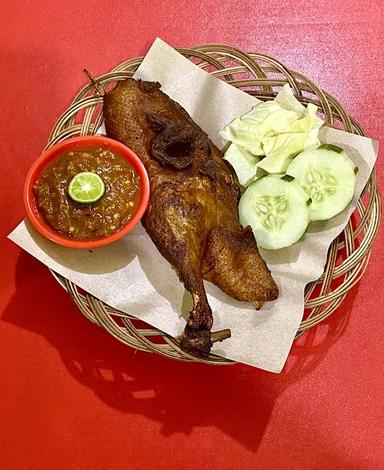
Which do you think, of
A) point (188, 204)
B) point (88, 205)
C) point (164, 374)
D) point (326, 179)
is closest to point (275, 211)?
point (326, 179)

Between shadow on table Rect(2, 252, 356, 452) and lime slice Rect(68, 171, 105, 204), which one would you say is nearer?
lime slice Rect(68, 171, 105, 204)

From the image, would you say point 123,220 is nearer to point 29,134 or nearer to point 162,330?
point 162,330

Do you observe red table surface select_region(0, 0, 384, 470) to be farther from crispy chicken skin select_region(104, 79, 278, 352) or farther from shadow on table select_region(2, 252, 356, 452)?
crispy chicken skin select_region(104, 79, 278, 352)

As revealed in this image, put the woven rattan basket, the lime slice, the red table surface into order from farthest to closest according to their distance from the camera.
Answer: the red table surface
the woven rattan basket
the lime slice

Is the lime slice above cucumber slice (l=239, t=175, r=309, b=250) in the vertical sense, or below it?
above

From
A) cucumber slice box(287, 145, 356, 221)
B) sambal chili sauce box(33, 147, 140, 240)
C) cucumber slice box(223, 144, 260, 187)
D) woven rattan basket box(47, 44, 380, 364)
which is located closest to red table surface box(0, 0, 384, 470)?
woven rattan basket box(47, 44, 380, 364)

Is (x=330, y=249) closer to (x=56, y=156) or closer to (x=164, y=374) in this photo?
(x=164, y=374)
